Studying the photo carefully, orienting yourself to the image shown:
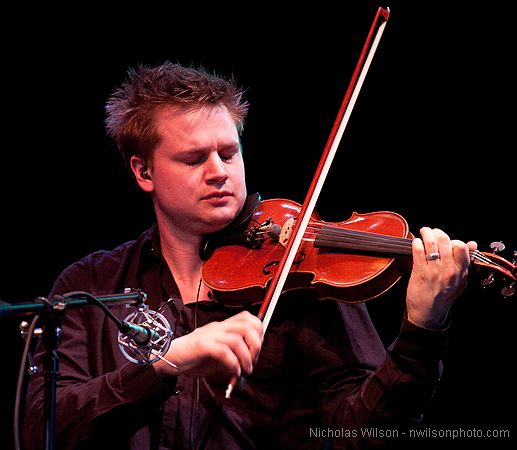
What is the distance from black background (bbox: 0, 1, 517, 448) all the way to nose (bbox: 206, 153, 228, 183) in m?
0.87

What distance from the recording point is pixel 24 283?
118 inches

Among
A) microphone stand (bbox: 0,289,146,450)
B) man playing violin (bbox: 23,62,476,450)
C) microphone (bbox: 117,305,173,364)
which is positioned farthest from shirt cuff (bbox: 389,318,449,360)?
microphone stand (bbox: 0,289,146,450)

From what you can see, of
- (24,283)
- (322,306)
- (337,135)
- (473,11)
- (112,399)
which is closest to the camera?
(112,399)

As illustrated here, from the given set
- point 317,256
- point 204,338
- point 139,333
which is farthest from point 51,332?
point 317,256

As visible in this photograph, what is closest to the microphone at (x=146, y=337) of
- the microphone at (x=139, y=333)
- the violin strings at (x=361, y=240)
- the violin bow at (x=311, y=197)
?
the microphone at (x=139, y=333)

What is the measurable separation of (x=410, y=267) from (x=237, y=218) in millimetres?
668

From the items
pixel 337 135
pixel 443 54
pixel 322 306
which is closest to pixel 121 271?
pixel 322 306

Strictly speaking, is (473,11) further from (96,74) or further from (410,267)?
(96,74)

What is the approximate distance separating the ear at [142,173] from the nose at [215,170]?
0.97 ft

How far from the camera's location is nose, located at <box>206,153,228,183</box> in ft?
7.30

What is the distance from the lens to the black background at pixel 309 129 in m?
2.73

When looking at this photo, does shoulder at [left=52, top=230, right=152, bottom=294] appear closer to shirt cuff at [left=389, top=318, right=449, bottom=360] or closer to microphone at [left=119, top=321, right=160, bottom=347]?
microphone at [left=119, top=321, right=160, bottom=347]

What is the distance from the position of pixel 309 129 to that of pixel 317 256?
4.22 feet

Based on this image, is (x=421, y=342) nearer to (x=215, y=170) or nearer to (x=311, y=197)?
(x=311, y=197)
